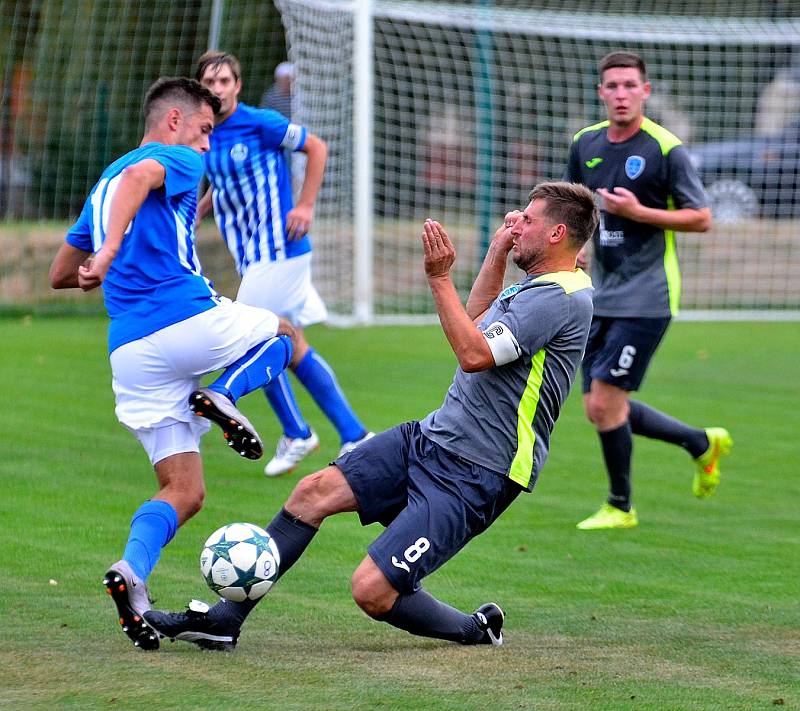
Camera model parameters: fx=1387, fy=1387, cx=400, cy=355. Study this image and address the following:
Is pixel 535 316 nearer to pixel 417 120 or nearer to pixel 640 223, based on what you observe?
pixel 640 223

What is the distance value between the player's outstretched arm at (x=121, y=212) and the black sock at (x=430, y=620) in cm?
147

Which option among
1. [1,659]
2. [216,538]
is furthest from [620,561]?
[1,659]

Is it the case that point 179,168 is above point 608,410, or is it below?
above

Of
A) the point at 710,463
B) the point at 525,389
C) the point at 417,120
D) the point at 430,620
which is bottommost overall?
the point at 710,463

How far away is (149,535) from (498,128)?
13546 millimetres

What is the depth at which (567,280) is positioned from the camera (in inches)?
181

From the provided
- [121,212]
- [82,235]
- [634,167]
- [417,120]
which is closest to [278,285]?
[634,167]

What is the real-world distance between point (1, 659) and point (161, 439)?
0.95 m

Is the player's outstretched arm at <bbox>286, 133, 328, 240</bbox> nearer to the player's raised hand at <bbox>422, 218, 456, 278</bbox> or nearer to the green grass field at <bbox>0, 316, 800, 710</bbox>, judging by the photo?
the green grass field at <bbox>0, 316, 800, 710</bbox>

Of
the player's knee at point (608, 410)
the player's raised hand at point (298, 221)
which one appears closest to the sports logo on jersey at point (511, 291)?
the player's knee at point (608, 410)

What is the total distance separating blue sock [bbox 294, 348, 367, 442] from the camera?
25.7 feet

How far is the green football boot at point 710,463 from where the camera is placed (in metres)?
7.07

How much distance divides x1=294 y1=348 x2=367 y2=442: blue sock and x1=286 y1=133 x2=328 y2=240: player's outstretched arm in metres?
0.74

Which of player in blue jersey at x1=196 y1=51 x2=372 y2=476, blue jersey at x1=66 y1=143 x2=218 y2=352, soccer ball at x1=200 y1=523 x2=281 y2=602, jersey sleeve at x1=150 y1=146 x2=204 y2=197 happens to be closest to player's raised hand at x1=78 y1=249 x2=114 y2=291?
blue jersey at x1=66 y1=143 x2=218 y2=352
